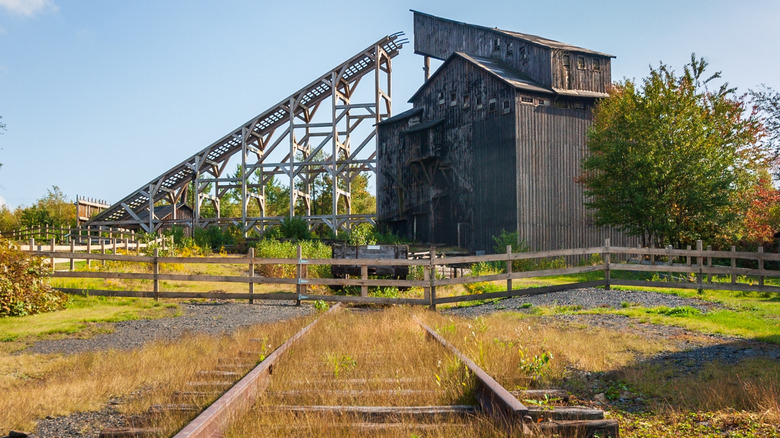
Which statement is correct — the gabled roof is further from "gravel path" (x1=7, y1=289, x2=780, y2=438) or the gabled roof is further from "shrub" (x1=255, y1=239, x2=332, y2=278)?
"gravel path" (x1=7, y1=289, x2=780, y2=438)

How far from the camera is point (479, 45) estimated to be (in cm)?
3144

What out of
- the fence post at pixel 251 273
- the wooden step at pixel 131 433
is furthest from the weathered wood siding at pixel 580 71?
the wooden step at pixel 131 433

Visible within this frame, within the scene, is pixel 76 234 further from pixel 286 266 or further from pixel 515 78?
pixel 515 78

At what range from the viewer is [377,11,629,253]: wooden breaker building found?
24.8 meters

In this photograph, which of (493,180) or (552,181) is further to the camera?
(493,180)

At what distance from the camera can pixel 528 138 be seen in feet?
81.6

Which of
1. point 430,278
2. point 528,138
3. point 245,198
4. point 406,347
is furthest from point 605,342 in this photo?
point 245,198

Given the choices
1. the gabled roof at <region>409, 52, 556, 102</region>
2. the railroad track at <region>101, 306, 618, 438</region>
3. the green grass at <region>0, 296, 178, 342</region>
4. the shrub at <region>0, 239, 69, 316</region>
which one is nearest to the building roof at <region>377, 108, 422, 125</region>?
the gabled roof at <region>409, 52, 556, 102</region>

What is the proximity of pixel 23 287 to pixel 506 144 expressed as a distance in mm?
18532

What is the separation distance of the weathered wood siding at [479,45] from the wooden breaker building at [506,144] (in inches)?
2.8

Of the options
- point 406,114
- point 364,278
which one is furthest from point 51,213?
point 364,278

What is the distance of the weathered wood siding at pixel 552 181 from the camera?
24.7 metres

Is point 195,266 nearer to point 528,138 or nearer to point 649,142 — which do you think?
point 528,138

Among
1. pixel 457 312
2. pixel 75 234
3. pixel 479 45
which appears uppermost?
pixel 479 45
